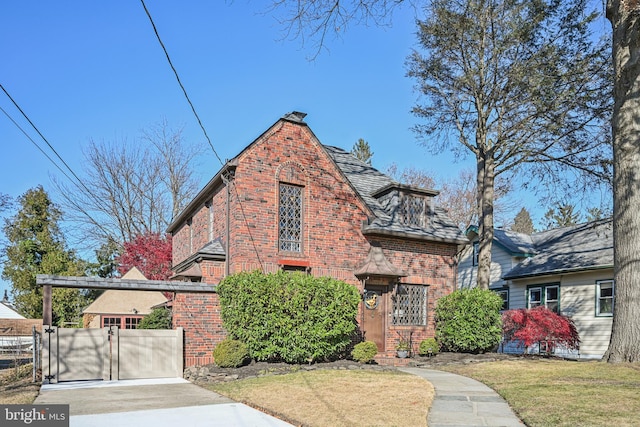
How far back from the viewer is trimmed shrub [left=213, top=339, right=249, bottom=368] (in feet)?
41.0

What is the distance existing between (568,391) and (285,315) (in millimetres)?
6743

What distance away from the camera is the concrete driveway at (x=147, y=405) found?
23.8 feet

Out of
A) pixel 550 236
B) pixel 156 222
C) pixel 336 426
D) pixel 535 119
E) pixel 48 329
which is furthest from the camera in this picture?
pixel 156 222

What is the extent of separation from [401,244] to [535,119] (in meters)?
7.17

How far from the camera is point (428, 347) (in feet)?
55.3

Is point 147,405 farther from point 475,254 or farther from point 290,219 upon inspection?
point 475,254

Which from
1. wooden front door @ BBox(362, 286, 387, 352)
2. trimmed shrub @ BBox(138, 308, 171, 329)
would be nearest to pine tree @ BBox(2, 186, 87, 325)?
trimmed shrub @ BBox(138, 308, 171, 329)

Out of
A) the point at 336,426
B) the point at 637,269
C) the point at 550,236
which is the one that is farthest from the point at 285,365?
the point at 550,236

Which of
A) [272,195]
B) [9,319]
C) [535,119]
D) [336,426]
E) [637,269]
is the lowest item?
[9,319]

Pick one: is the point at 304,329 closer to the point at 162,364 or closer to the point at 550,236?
the point at 162,364

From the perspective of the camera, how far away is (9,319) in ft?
85.6

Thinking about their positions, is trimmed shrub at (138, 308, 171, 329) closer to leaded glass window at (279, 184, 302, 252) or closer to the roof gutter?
leaded glass window at (279, 184, 302, 252)

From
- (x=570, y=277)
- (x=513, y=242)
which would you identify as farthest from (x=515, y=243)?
(x=570, y=277)

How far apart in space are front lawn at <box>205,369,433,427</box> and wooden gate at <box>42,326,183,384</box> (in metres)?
2.28
